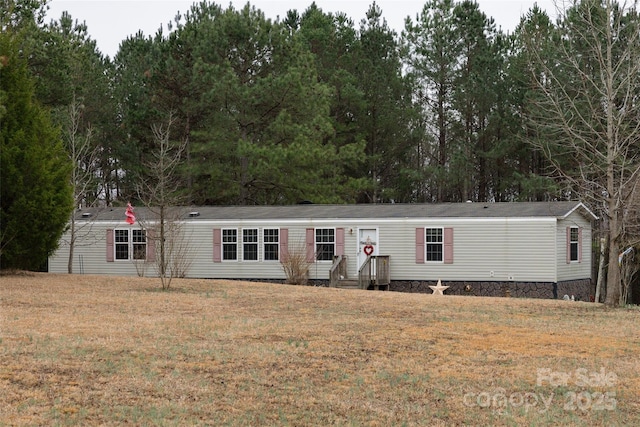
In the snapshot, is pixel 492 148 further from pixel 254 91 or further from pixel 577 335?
pixel 577 335

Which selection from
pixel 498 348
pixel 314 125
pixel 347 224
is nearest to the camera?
pixel 498 348

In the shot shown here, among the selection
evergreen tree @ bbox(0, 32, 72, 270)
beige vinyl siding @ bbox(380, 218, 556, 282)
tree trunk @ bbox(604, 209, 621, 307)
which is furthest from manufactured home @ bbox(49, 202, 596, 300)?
tree trunk @ bbox(604, 209, 621, 307)

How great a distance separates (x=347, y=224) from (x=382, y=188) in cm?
1674

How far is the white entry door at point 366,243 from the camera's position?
90.4 ft

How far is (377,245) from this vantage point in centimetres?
2756

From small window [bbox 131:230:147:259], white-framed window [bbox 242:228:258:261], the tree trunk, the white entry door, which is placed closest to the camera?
the tree trunk

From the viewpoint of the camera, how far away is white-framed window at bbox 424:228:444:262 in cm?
2705

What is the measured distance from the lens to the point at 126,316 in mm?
14070

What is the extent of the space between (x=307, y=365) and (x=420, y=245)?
1742cm

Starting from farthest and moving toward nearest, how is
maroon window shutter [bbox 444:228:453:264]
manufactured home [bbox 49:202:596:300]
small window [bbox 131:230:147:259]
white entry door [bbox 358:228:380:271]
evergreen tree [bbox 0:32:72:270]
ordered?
1. small window [bbox 131:230:147:259]
2. white entry door [bbox 358:228:380:271]
3. maroon window shutter [bbox 444:228:453:264]
4. manufactured home [bbox 49:202:596:300]
5. evergreen tree [bbox 0:32:72:270]

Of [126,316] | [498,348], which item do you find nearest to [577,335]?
[498,348]

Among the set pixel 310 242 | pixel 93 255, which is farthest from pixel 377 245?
pixel 93 255

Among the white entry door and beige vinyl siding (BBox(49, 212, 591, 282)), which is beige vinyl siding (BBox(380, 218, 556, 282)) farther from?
the white entry door

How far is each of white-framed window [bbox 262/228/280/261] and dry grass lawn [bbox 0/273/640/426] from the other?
12.0 m
